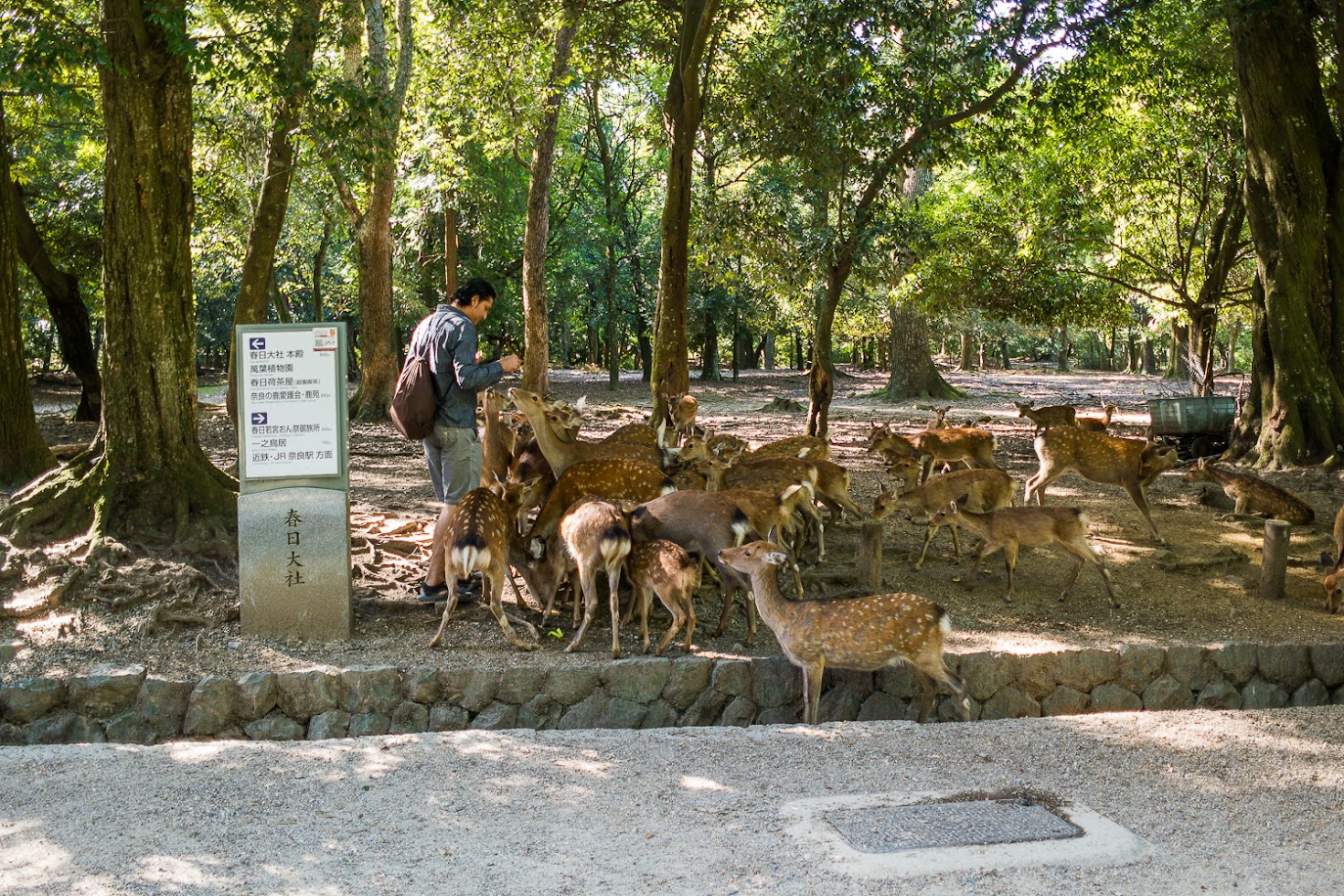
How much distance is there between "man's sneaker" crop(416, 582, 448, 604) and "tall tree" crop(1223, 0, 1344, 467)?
31.0 feet

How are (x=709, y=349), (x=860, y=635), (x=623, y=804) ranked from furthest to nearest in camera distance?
(x=709, y=349), (x=860, y=635), (x=623, y=804)

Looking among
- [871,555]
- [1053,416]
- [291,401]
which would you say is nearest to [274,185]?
[291,401]

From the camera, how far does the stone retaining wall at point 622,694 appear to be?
18.4 feet

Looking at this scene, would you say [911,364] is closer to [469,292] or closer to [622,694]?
[469,292]

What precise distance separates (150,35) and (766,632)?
5.33 metres

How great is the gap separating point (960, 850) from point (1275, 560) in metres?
4.66

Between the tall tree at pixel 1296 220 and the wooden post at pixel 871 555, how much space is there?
7.36 meters

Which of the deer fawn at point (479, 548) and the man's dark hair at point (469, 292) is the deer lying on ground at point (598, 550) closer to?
the deer fawn at point (479, 548)

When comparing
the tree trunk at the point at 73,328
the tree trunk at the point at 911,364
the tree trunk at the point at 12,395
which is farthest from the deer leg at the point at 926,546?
the tree trunk at the point at 911,364

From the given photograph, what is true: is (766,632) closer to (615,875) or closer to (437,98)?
(615,875)

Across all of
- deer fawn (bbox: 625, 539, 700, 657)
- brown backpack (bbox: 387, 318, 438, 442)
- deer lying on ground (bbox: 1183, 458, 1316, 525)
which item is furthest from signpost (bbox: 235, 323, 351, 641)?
deer lying on ground (bbox: 1183, 458, 1316, 525)

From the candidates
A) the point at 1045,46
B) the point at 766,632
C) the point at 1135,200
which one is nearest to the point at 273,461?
the point at 766,632

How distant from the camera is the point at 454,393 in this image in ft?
22.0

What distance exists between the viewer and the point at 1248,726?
557cm
